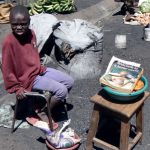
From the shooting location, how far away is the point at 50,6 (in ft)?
28.1

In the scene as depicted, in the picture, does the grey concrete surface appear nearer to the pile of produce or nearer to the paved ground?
the pile of produce

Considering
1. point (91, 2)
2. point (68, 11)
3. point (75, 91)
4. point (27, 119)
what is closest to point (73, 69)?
point (75, 91)

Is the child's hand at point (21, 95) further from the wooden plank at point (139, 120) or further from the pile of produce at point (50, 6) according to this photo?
the pile of produce at point (50, 6)

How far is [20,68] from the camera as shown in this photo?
4648 mm

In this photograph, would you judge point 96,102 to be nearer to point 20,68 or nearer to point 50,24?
point 20,68

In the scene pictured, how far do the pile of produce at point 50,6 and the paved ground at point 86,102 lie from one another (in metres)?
1.05

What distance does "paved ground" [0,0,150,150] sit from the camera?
4660 millimetres

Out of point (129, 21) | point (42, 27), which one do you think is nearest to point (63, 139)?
point (42, 27)

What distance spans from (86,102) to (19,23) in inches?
65.6

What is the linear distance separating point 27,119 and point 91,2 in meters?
5.67

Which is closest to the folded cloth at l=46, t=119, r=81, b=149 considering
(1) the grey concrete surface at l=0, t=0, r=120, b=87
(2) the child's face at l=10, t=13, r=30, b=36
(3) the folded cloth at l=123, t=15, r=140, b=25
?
(2) the child's face at l=10, t=13, r=30, b=36

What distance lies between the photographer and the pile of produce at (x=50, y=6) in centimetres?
850

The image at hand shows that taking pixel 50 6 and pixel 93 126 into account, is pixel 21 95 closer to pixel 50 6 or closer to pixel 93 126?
pixel 93 126

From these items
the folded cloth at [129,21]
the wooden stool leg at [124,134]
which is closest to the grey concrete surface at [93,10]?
the folded cloth at [129,21]
